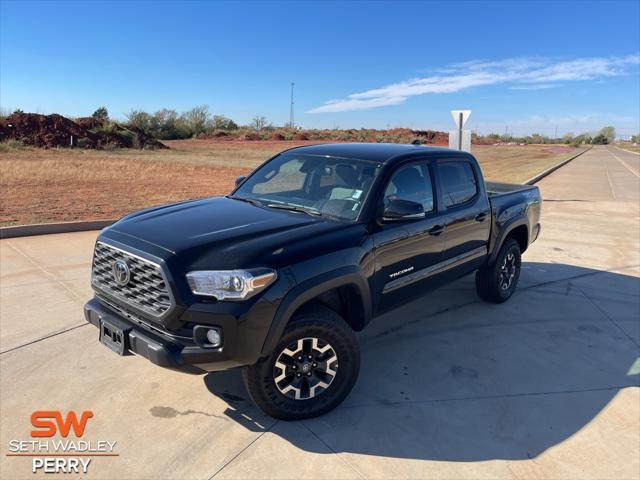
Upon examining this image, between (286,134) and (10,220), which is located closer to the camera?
(10,220)

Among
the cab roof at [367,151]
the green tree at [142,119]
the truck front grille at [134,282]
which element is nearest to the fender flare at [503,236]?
the cab roof at [367,151]

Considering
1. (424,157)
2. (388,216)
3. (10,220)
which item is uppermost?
(424,157)

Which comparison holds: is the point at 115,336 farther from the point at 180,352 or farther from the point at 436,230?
the point at 436,230

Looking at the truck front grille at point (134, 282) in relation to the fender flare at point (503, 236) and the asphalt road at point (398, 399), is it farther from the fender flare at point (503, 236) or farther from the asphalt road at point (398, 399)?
the fender flare at point (503, 236)

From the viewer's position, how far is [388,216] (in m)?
3.64

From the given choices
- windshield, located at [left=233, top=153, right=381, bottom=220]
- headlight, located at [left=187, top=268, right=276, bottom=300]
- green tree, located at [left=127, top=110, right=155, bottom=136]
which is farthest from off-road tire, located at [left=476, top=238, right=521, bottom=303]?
green tree, located at [left=127, top=110, right=155, bottom=136]

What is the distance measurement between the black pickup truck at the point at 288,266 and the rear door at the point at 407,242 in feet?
0.04

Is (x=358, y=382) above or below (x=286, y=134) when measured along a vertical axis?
below

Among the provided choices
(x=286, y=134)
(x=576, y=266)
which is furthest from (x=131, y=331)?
(x=286, y=134)

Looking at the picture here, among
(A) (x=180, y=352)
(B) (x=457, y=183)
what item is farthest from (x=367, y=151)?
(A) (x=180, y=352)

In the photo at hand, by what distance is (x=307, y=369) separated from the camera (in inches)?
129

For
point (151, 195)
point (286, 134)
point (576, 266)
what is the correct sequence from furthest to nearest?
point (286, 134) → point (151, 195) → point (576, 266)

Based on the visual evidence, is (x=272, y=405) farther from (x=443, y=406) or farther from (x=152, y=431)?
(x=443, y=406)

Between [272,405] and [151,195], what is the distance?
419 inches
